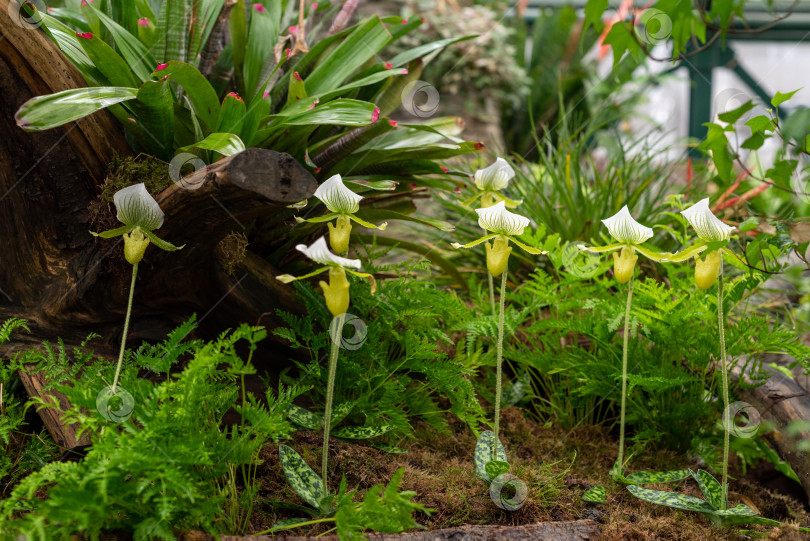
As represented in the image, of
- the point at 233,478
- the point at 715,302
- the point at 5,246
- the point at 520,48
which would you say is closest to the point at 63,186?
the point at 5,246

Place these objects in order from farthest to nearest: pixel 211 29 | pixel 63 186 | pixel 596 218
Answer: pixel 596 218, pixel 211 29, pixel 63 186

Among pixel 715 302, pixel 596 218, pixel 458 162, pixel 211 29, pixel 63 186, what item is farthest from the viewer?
pixel 458 162

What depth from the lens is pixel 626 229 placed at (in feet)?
3.98

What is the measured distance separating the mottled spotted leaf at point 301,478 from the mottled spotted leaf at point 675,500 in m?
0.68

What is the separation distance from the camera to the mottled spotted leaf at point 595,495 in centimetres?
129

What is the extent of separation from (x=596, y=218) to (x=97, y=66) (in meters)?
1.72

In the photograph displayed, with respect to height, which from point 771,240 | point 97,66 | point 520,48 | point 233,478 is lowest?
point 233,478

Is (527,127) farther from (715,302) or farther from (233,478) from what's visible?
(233,478)

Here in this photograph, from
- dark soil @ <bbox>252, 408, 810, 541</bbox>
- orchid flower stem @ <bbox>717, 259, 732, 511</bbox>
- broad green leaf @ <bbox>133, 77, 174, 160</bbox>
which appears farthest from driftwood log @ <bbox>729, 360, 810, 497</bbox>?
broad green leaf @ <bbox>133, 77, 174, 160</bbox>

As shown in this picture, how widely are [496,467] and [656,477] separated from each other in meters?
0.42

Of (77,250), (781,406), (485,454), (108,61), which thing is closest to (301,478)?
(485,454)

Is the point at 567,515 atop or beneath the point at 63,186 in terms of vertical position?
beneath

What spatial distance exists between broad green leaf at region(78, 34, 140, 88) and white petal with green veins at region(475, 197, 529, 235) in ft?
2.88

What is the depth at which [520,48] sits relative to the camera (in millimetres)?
4988
